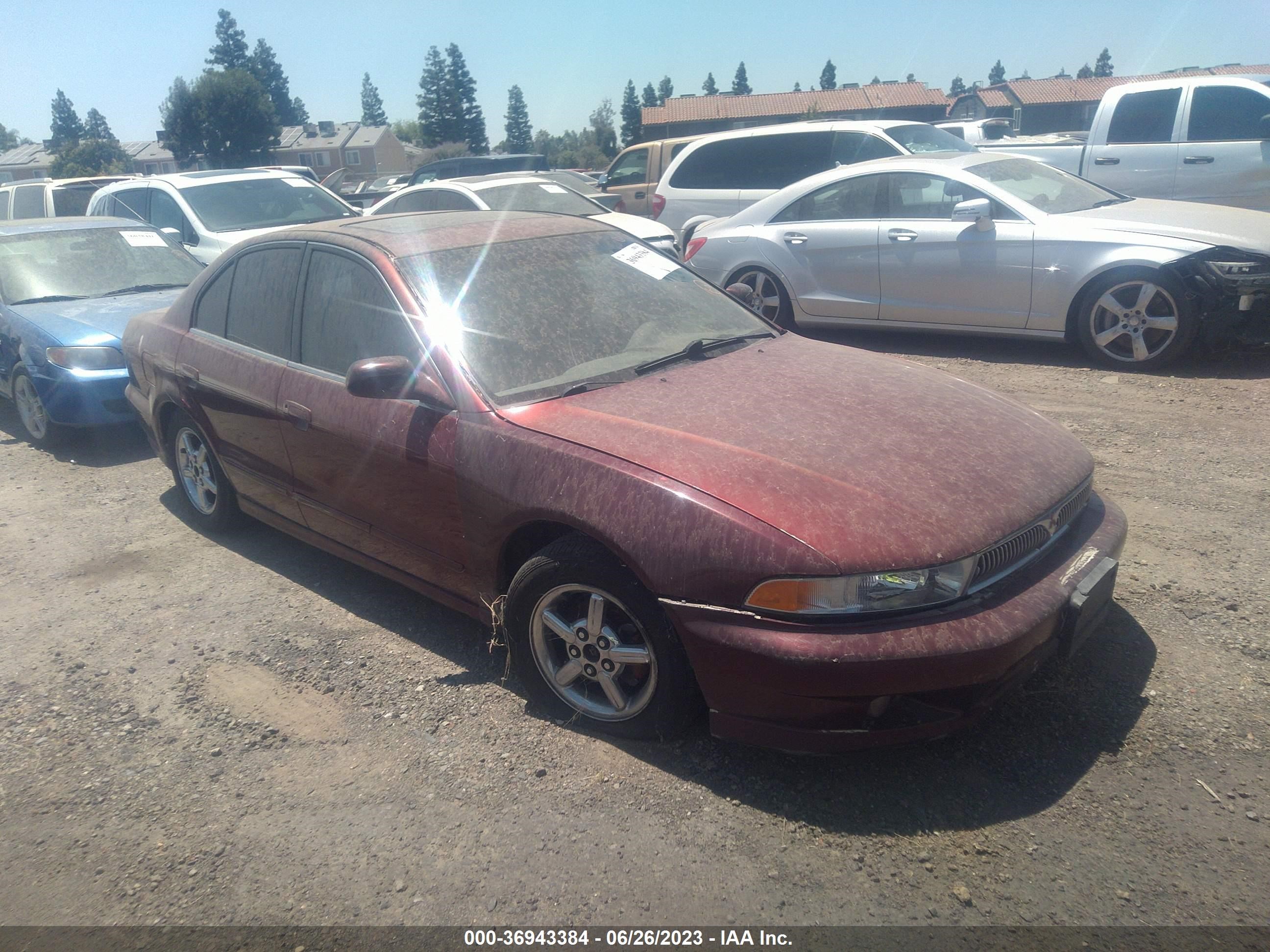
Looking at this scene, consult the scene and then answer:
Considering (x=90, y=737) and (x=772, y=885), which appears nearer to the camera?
(x=772, y=885)

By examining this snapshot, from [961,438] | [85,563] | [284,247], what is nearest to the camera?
[961,438]

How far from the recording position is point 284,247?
165 inches

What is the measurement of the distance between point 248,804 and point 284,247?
241 cm

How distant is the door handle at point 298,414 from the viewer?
385 centimetres

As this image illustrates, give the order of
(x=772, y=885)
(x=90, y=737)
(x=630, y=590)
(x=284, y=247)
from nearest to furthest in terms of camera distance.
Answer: (x=772, y=885)
(x=630, y=590)
(x=90, y=737)
(x=284, y=247)

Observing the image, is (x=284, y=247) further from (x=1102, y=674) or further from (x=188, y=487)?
(x=1102, y=674)

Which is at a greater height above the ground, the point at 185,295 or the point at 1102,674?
the point at 185,295

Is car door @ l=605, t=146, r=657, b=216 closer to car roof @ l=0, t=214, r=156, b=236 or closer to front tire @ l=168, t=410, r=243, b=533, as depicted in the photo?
car roof @ l=0, t=214, r=156, b=236

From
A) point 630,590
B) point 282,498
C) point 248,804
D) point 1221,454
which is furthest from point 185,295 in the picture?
point 1221,454

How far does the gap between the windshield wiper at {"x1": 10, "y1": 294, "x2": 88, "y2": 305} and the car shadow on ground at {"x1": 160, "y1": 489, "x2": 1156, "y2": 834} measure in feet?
18.2

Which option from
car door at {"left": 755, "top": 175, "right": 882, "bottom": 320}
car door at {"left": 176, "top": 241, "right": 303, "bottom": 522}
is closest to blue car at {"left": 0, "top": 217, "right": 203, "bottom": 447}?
car door at {"left": 176, "top": 241, "right": 303, "bottom": 522}

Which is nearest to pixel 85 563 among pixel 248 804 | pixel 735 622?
pixel 248 804

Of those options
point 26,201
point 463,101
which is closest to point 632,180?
point 26,201

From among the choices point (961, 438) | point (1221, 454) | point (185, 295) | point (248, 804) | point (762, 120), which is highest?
point (762, 120)
